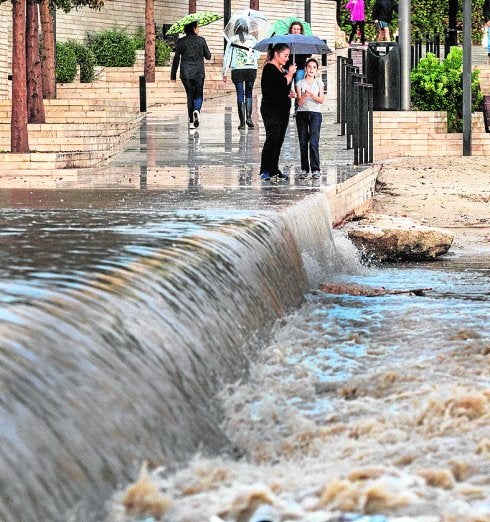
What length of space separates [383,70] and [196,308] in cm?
1499

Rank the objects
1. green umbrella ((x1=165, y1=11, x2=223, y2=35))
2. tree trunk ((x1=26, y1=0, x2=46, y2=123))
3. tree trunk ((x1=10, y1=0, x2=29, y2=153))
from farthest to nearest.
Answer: green umbrella ((x1=165, y1=11, x2=223, y2=35)) → tree trunk ((x1=26, y1=0, x2=46, y2=123)) → tree trunk ((x1=10, y1=0, x2=29, y2=153))

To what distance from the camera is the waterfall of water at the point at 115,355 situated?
4.30 metres

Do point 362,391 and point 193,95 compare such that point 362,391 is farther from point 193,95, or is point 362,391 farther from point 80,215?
point 193,95

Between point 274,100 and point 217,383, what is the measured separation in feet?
25.2

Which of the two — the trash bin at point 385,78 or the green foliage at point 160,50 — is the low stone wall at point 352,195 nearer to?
the trash bin at point 385,78

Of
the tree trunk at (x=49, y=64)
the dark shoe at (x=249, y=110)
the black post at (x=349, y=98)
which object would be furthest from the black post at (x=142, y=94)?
the black post at (x=349, y=98)

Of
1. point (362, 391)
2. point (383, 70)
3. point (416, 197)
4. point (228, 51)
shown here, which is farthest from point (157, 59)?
point (362, 391)

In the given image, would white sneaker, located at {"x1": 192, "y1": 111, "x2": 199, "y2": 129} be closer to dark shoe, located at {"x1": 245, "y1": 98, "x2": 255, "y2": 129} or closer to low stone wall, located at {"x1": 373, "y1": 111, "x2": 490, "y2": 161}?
dark shoe, located at {"x1": 245, "y1": 98, "x2": 255, "y2": 129}

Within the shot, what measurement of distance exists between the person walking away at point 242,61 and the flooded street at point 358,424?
1295 cm

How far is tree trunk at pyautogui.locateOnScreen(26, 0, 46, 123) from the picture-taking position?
22.0m

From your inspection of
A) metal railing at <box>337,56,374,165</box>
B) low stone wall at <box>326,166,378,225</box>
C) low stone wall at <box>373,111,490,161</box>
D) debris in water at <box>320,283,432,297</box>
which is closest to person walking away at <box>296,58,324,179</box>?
low stone wall at <box>326,166,378,225</box>

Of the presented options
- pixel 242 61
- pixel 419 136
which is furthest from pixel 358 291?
pixel 242 61

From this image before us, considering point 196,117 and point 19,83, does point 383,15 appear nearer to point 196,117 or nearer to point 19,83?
point 196,117

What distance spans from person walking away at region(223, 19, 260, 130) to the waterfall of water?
1394cm
